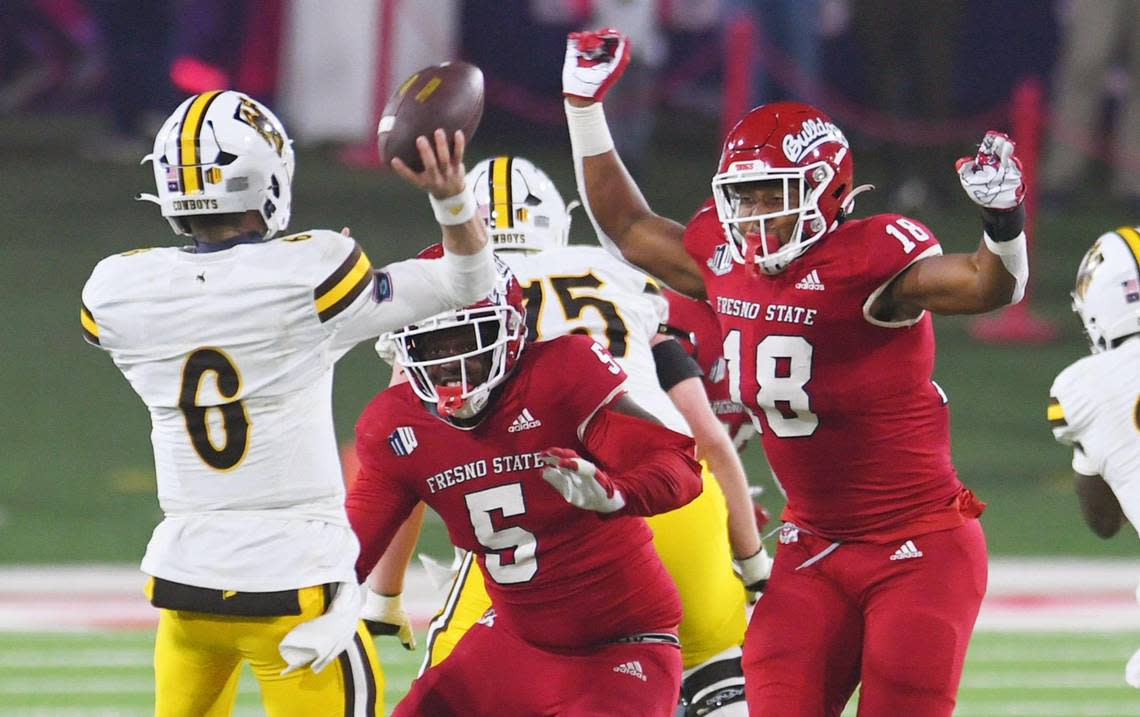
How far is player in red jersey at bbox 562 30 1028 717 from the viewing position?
433 cm

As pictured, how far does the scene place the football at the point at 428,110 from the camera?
13.0 feet

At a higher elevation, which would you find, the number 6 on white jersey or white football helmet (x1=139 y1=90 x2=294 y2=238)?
white football helmet (x1=139 y1=90 x2=294 y2=238)

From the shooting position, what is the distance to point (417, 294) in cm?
406

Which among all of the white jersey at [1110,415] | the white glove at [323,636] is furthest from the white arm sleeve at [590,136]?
the white jersey at [1110,415]

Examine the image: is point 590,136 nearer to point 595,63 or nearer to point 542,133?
point 595,63

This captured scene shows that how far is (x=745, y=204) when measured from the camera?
4.46 meters

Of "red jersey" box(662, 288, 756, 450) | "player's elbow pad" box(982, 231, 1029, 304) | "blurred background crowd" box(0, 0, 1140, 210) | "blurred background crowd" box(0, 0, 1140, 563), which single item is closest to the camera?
"player's elbow pad" box(982, 231, 1029, 304)

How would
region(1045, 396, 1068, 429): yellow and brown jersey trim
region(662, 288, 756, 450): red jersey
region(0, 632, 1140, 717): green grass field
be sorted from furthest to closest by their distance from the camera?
region(0, 632, 1140, 717): green grass field
region(662, 288, 756, 450): red jersey
region(1045, 396, 1068, 429): yellow and brown jersey trim

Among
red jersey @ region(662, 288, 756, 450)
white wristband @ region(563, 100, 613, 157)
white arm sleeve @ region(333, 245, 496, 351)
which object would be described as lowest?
red jersey @ region(662, 288, 756, 450)

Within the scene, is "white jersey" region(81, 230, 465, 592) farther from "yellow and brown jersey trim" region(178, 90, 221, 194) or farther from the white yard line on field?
the white yard line on field

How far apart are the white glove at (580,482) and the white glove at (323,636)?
48 centimetres

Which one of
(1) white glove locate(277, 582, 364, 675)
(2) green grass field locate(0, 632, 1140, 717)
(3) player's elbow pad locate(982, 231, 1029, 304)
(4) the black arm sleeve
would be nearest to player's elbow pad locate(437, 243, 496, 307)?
(1) white glove locate(277, 582, 364, 675)

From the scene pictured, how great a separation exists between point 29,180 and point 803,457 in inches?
400

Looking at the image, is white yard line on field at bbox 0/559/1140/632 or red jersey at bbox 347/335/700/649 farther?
white yard line on field at bbox 0/559/1140/632
